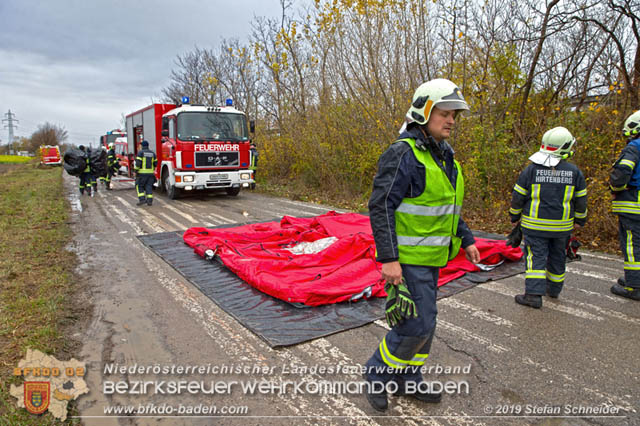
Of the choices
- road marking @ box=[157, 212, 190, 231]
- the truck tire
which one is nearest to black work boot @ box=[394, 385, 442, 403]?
road marking @ box=[157, 212, 190, 231]

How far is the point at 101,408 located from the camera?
2789mm

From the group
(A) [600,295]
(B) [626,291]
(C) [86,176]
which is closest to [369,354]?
(A) [600,295]

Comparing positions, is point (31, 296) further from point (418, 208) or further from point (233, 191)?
point (233, 191)

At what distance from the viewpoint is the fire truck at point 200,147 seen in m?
12.9

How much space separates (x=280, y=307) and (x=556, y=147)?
341 centimetres

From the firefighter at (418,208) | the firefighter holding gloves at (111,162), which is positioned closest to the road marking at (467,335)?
the firefighter at (418,208)

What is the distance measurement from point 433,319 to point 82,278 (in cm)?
499

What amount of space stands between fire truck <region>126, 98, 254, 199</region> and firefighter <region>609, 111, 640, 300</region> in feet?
36.4

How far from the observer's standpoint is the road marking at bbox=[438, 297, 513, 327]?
4.14 m

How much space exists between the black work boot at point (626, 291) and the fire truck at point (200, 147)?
1118 cm

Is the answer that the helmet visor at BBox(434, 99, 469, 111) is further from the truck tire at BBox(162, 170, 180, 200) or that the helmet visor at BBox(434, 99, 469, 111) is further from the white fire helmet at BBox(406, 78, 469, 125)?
the truck tire at BBox(162, 170, 180, 200)

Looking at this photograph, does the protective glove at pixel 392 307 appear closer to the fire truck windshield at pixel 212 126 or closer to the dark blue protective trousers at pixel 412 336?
the dark blue protective trousers at pixel 412 336

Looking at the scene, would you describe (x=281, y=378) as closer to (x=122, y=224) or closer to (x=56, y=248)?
(x=56, y=248)

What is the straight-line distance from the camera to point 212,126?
13.4 meters
